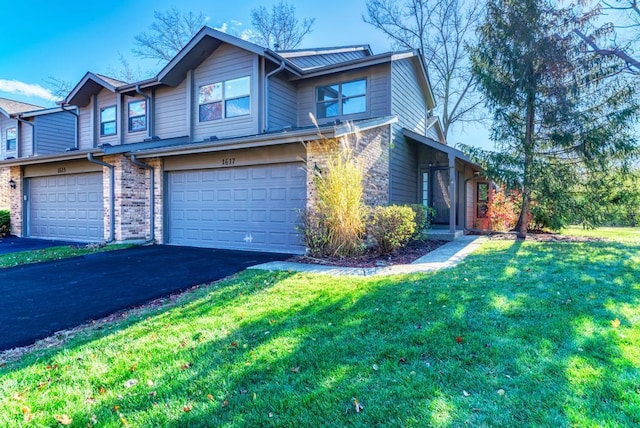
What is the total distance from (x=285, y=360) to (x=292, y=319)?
92cm

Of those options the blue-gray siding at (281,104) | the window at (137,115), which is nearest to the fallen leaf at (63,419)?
the blue-gray siding at (281,104)

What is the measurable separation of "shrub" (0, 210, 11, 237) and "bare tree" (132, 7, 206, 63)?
12.9 meters

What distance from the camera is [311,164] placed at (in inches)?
323

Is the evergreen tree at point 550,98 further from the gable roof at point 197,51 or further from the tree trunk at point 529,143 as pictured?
the gable roof at point 197,51

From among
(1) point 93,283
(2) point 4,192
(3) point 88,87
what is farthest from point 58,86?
(1) point 93,283

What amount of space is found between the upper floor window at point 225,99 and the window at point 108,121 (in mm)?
4625

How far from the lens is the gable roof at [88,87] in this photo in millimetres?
13211

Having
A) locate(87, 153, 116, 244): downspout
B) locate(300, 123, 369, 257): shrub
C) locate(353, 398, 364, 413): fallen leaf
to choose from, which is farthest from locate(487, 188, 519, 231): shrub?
locate(87, 153, 116, 244): downspout

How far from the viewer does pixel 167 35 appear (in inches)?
867

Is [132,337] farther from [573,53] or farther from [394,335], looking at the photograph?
[573,53]

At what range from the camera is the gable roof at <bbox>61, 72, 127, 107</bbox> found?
13.2 m

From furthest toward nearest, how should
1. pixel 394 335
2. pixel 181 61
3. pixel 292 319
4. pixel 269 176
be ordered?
pixel 181 61, pixel 269 176, pixel 292 319, pixel 394 335

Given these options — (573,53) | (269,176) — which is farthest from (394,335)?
(573,53)

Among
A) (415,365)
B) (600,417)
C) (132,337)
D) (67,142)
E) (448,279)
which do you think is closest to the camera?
(600,417)
